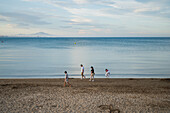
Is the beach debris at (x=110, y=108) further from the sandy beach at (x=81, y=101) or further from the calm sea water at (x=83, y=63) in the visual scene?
the calm sea water at (x=83, y=63)

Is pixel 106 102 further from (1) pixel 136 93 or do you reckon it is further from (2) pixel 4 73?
(2) pixel 4 73

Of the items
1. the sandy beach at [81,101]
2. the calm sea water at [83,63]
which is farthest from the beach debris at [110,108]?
the calm sea water at [83,63]

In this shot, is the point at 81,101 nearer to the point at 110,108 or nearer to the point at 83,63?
the point at 110,108

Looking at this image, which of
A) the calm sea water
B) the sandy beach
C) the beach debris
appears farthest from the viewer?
the calm sea water

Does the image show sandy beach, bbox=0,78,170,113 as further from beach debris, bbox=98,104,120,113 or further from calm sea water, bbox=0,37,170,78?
calm sea water, bbox=0,37,170,78

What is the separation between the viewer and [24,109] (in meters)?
10.3

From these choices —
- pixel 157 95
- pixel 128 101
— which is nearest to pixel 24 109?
pixel 128 101

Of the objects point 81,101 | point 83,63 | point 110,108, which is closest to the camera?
point 110,108

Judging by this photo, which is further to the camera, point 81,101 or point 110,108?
point 81,101

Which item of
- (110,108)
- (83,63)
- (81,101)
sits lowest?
(110,108)

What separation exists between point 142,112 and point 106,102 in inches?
98.2

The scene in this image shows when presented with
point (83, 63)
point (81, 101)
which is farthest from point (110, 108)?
point (83, 63)

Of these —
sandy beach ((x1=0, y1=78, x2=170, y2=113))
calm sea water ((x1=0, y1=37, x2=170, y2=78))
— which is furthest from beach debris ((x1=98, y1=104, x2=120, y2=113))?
calm sea water ((x1=0, y1=37, x2=170, y2=78))

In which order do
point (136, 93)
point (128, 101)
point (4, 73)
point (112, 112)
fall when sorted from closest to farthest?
point (112, 112) → point (128, 101) → point (136, 93) → point (4, 73)
